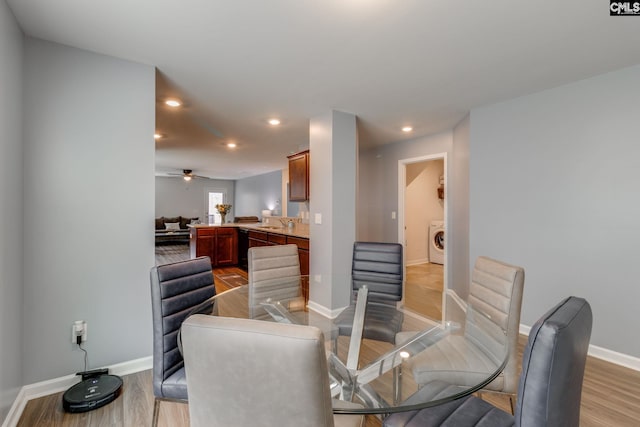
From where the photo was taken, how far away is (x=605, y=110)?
248 centimetres

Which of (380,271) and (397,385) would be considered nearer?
(397,385)

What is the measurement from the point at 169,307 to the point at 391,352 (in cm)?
120

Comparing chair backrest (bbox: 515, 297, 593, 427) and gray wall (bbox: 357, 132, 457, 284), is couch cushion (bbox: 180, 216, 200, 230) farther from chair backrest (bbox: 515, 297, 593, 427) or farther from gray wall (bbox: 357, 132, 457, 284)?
chair backrest (bbox: 515, 297, 593, 427)

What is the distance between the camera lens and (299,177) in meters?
4.48

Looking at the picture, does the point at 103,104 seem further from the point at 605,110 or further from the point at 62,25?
the point at 605,110

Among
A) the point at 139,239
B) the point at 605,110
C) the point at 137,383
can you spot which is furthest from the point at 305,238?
the point at 605,110

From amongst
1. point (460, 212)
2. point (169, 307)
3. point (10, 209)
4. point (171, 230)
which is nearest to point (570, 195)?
point (460, 212)

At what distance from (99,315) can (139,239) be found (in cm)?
60

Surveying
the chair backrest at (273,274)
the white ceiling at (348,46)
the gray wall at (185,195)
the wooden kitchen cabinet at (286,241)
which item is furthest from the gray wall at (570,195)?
the gray wall at (185,195)

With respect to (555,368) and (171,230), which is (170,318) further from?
Answer: (171,230)

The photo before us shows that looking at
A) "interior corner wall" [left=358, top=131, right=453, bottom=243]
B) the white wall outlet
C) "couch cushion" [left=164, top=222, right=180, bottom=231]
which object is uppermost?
"interior corner wall" [left=358, top=131, right=453, bottom=243]

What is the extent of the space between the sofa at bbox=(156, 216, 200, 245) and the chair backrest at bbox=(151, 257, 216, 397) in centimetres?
846

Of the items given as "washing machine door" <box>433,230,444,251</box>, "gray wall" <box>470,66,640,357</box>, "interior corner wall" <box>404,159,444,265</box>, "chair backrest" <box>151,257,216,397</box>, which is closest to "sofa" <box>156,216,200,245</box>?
"interior corner wall" <box>404,159,444,265</box>

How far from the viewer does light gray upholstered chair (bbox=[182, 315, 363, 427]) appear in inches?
27.5
